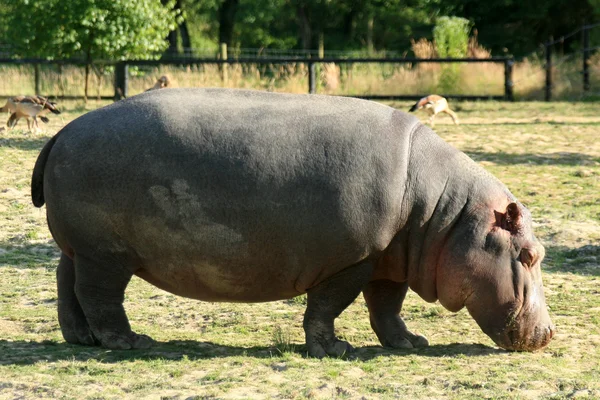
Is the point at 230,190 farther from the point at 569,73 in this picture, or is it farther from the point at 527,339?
the point at 569,73

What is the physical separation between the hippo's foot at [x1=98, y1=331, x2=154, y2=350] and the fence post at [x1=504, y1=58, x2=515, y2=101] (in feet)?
58.7

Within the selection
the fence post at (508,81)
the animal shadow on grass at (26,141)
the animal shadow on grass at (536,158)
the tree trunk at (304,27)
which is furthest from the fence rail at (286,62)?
the tree trunk at (304,27)

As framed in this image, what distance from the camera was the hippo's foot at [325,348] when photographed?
5.36 m

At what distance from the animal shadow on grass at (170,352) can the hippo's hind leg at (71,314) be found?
56 mm

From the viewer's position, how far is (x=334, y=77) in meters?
22.0

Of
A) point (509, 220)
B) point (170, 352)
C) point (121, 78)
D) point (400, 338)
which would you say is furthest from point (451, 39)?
point (170, 352)

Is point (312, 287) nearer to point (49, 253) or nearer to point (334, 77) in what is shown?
point (49, 253)

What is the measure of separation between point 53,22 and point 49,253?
537 inches

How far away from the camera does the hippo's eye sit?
5.25 m

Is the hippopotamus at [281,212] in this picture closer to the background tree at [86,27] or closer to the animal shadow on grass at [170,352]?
the animal shadow on grass at [170,352]

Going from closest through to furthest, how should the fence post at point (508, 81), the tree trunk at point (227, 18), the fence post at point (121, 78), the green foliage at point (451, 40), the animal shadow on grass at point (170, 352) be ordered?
the animal shadow on grass at point (170, 352) < the fence post at point (121, 78) < the fence post at point (508, 81) < the green foliage at point (451, 40) < the tree trunk at point (227, 18)

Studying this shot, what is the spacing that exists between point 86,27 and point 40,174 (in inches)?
629

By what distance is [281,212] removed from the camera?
16.6 feet

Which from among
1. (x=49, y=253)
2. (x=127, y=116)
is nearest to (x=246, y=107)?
(x=127, y=116)
